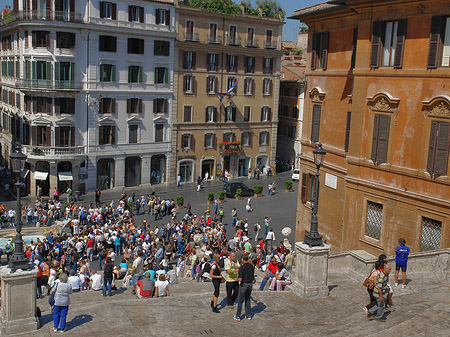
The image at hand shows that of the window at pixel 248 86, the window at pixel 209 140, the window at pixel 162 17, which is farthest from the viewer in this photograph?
the window at pixel 248 86

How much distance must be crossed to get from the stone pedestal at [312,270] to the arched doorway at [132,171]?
3473cm

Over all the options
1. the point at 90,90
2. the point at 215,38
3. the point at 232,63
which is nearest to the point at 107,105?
the point at 90,90

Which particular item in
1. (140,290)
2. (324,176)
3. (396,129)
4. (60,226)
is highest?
(396,129)

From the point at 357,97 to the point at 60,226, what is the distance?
22.1 metres

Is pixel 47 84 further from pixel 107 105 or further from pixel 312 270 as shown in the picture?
pixel 312 270

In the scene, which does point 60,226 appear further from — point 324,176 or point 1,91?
point 1,91

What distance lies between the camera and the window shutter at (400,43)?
20.2 metres

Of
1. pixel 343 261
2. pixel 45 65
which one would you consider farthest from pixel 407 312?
pixel 45 65

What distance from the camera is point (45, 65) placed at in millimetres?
43250

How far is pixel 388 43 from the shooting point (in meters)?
20.9

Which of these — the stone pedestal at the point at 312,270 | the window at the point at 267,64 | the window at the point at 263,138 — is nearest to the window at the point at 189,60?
the window at the point at 267,64

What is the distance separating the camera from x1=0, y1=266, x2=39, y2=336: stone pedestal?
13.3 metres

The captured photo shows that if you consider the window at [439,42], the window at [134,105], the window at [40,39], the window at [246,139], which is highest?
the window at [40,39]

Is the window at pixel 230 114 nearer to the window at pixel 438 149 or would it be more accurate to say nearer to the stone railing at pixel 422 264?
the window at pixel 438 149
